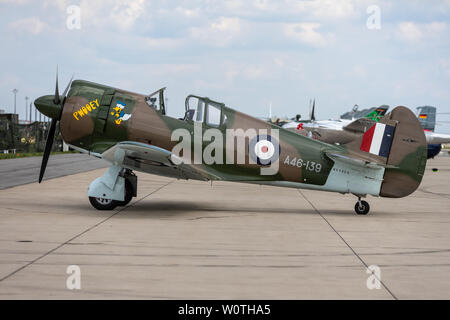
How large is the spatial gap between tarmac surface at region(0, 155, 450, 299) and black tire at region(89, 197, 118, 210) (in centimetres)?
17

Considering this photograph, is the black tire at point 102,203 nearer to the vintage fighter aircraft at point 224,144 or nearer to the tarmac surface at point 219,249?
the vintage fighter aircraft at point 224,144

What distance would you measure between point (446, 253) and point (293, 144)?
4658mm

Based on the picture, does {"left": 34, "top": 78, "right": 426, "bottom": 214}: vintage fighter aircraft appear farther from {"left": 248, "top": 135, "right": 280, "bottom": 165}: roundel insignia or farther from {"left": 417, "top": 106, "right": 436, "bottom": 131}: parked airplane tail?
{"left": 417, "top": 106, "right": 436, "bottom": 131}: parked airplane tail

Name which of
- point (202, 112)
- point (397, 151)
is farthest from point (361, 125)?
point (202, 112)

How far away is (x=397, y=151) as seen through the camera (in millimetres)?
12406

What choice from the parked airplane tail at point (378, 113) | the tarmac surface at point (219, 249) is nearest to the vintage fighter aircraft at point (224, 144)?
the tarmac surface at point (219, 249)

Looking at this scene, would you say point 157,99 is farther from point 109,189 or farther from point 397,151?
point 397,151

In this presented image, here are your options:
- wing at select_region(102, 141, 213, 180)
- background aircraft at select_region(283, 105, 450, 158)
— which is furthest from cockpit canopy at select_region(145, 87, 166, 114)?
background aircraft at select_region(283, 105, 450, 158)

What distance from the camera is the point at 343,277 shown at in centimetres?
654

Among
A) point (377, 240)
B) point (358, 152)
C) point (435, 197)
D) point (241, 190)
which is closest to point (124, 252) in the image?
point (377, 240)

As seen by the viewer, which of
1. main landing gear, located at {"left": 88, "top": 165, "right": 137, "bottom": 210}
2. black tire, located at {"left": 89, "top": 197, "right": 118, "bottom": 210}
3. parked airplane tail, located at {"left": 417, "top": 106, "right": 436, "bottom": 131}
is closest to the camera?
main landing gear, located at {"left": 88, "top": 165, "right": 137, "bottom": 210}

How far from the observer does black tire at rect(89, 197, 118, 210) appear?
1183 centimetres

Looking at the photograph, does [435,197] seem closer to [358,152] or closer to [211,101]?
[358,152]

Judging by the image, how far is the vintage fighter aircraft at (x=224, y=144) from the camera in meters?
→ 11.9
